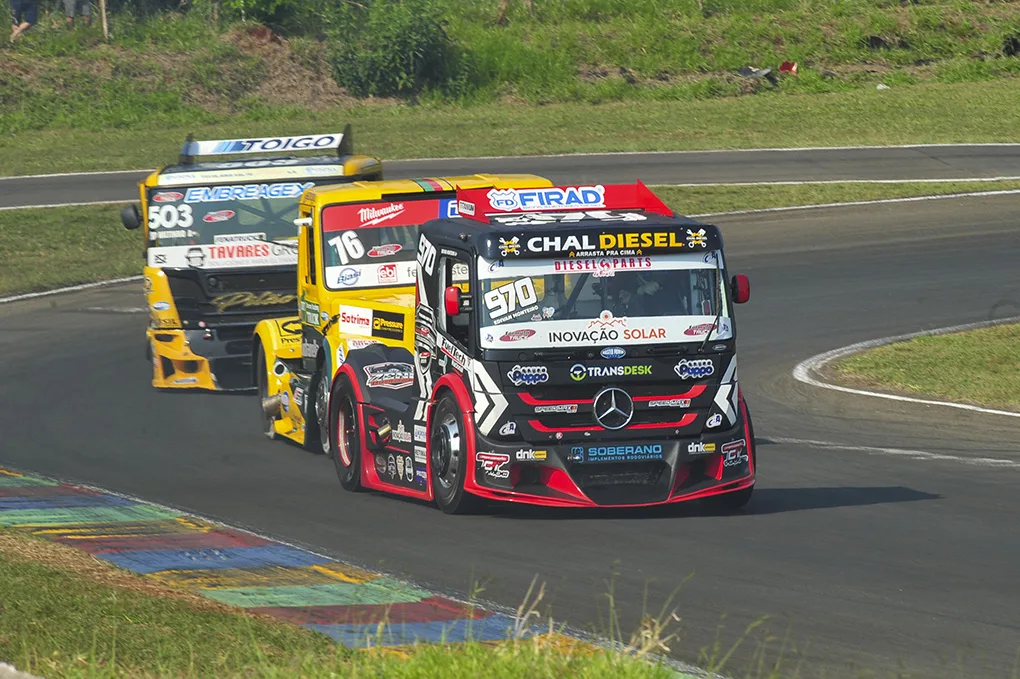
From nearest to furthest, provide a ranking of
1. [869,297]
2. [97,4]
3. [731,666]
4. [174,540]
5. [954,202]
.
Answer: [731,666] → [174,540] → [869,297] → [954,202] → [97,4]

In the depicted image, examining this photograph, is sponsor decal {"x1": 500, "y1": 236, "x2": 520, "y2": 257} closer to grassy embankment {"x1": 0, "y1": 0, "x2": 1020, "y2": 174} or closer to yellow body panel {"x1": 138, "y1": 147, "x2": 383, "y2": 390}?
yellow body panel {"x1": 138, "y1": 147, "x2": 383, "y2": 390}

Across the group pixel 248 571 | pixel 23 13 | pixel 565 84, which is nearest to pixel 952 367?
pixel 248 571

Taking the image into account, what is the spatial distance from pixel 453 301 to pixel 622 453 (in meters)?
1.59

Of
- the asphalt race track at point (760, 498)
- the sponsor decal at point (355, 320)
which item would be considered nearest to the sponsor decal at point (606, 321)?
the asphalt race track at point (760, 498)

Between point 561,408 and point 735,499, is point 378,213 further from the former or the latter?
point 735,499

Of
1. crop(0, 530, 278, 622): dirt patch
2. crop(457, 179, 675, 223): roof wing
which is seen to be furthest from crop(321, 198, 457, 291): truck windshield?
crop(0, 530, 278, 622): dirt patch

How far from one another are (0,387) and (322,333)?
20.1 feet

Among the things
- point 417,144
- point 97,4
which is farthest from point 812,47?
point 97,4

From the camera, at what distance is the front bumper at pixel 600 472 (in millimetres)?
10883

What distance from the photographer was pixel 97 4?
150ft

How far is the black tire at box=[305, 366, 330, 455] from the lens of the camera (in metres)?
13.8

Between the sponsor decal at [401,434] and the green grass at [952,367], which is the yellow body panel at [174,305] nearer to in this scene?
the green grass at [952,367]

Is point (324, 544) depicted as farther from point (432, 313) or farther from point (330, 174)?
point (330, 174)

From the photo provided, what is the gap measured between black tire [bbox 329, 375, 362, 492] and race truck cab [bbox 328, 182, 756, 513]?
4.19ft
